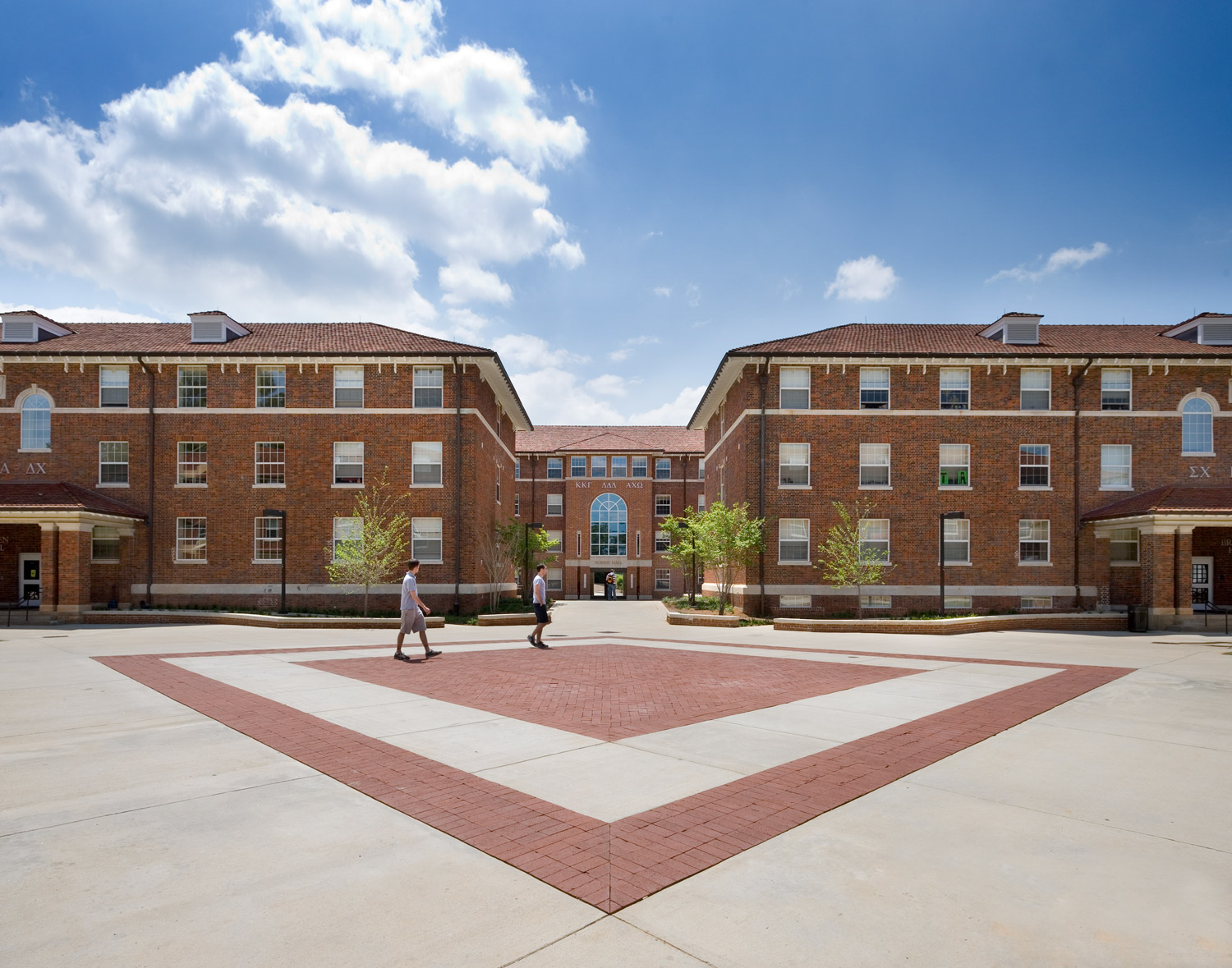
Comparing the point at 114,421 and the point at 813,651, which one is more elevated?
the point at 114,421

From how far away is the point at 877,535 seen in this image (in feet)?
96.1

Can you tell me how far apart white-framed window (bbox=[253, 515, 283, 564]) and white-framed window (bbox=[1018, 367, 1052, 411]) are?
2909 cm

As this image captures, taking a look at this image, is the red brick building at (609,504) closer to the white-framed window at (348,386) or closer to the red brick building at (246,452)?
the red brick building at (246,452)

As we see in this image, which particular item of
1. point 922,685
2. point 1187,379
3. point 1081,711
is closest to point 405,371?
point 922,685

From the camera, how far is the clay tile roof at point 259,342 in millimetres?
28844

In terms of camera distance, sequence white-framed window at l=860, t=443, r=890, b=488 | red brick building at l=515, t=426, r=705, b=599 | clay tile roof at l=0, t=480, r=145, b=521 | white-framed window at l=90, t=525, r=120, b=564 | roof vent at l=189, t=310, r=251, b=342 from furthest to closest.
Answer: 1. red brick building at l=515, t=426, r=705, b=599
2. roof vent at l=189, t=310, r=251, b=342
3. white-framed window at l=860, t=443, r=890, b=488
4. white-framed window at l=90, t=525, r=120, b=564
5. clay tile roof at l=0, t=480, r=145, b=521

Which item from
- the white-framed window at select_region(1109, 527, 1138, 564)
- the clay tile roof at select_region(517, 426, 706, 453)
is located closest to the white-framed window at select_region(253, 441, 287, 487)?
the clay tile roof at select_region(517, 426, 706, 453)

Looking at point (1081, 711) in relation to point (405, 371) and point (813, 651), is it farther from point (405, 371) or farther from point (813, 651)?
point (405, 371)

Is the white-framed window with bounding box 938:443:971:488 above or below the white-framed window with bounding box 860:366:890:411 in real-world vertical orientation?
below

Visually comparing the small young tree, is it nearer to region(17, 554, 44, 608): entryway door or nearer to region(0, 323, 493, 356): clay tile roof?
region(0, 323, 493, 356): clay tile roof

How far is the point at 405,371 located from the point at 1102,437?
27235 mm

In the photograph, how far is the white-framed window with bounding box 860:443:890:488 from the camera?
29.5 meters

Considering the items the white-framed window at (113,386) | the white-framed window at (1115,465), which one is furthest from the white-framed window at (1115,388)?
the white-framed window at (113,386)

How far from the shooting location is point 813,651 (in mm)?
17062
